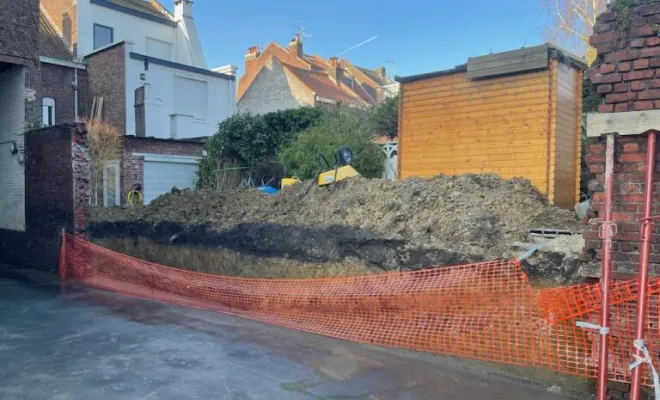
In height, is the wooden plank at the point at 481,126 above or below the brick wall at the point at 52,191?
above

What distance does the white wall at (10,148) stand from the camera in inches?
479

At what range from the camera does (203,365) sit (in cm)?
534

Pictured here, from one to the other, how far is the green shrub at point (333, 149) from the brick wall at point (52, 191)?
5.34m

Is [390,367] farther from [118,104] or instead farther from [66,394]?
[118,104]

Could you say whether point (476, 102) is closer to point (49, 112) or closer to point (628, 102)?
point (628, 102)

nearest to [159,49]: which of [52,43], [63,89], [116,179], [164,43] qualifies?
[164,43]

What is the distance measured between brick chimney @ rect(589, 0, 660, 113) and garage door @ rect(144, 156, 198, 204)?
56.3ft

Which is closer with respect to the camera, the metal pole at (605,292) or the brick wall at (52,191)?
the metal pole at (605,292)

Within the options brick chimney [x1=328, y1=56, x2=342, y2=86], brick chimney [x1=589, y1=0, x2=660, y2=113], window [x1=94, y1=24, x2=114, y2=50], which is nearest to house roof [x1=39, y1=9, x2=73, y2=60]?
window [x1=94, y1=24, x2=114, y2=50]

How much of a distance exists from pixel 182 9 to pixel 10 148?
60.3 ft

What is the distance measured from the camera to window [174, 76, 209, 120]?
80.3 ft

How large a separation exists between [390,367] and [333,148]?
8.78 m

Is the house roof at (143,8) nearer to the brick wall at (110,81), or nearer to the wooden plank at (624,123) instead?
the brick wall at (110,81)

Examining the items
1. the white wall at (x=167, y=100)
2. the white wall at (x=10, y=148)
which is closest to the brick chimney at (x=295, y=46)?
the white wall at (x=167, y=100)
